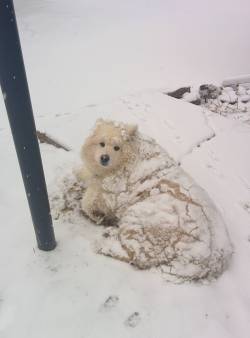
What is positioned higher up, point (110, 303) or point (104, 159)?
point (104, 159)

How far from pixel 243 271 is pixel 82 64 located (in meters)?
4.00

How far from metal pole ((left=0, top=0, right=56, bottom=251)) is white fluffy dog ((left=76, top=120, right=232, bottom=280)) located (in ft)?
1.38

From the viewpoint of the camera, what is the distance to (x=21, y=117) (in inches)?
74.3

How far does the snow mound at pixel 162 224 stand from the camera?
2.19 metres

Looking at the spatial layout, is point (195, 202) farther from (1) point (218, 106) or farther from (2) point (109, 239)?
(1) point (218, 106)

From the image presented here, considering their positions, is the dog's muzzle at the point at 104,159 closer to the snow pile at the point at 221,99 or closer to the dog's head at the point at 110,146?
the dog's head at the point at 110,146

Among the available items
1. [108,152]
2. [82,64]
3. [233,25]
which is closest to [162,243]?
[108,152]

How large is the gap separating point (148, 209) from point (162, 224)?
0.13 m

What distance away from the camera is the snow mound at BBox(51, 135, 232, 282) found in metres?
2.19

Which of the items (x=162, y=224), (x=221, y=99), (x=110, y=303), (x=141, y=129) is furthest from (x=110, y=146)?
(x=221, y=99)

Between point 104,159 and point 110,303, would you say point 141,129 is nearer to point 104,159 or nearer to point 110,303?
point 104,159

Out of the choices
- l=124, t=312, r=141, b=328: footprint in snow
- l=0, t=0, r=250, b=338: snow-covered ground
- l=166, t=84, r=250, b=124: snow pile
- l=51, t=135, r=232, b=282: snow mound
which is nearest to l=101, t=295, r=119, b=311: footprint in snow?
l=0, t=0, r=250, b=338: snow-covered ground

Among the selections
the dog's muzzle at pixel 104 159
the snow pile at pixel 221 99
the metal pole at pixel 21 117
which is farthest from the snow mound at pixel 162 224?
the snow pile at pixel 221 99

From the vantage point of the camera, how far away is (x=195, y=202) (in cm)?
228
